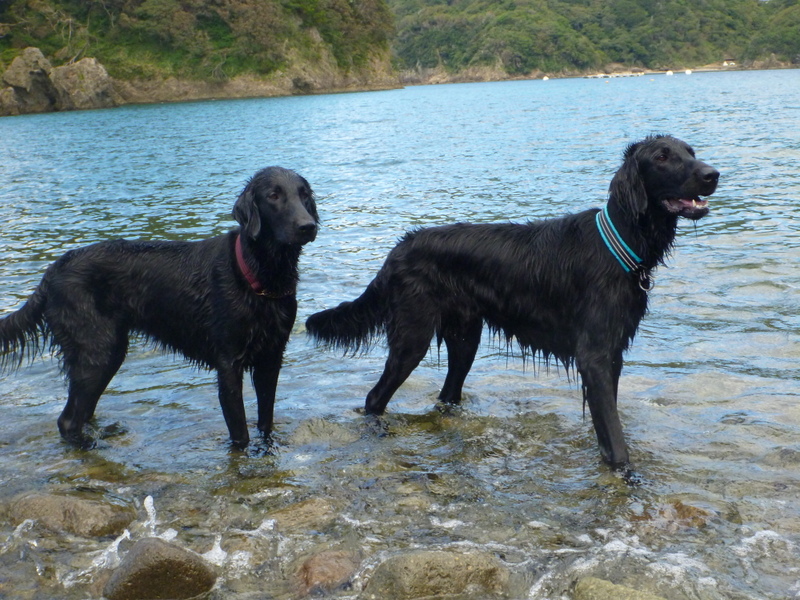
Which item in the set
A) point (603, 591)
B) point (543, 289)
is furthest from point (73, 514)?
point (543, 289)

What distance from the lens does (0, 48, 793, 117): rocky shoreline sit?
62656 millimetres

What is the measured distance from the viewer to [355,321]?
6.24 meters

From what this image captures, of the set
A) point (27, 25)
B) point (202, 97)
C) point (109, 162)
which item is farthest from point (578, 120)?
point (27, 25)

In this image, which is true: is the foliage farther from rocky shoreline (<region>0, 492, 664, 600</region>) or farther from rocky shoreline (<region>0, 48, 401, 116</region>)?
rocky shoreline (<region>0, 492, 664, 600</region>)

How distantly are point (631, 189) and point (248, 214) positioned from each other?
7.97ft

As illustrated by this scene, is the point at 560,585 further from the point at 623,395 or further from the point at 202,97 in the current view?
the point at 202,97

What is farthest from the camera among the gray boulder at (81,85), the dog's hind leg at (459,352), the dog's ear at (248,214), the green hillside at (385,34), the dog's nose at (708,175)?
the green hillside at (385,34)

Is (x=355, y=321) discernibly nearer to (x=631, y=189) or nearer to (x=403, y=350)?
(x=403, y=350)

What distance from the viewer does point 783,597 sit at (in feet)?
12.0

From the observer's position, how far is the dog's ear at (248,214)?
5.19 m

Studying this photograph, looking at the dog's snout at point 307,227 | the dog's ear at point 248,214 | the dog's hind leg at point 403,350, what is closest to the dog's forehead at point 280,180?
the dog's ear at point 248,214

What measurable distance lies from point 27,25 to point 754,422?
268ft

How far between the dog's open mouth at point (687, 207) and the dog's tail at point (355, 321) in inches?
83.1

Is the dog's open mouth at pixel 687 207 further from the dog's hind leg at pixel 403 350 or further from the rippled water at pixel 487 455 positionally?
the dog's hind leg at pixel 403 350
